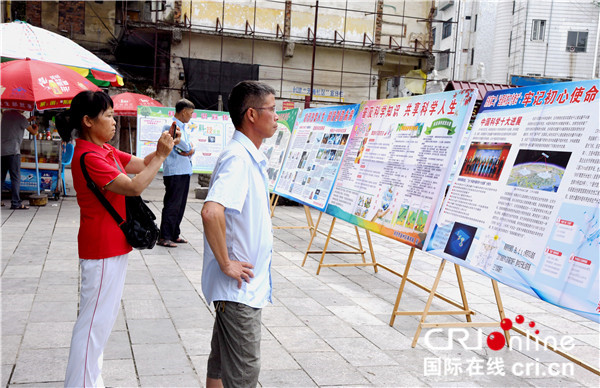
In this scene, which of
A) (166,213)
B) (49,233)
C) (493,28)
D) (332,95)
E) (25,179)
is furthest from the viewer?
(493,28)

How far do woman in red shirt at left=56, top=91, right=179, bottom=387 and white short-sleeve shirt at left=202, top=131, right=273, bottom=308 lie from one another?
44 cm

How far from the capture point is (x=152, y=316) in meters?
4.39

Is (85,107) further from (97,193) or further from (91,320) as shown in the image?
(91,320)

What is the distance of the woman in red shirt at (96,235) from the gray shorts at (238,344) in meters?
0.65

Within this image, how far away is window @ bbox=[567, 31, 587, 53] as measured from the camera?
28688 millimetres

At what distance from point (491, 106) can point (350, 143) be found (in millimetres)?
2219

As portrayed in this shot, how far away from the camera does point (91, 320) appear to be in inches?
102

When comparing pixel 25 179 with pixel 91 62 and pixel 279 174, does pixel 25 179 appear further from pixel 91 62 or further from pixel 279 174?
pixel 279 174

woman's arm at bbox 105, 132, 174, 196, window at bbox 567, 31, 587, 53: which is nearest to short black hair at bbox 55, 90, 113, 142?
woman's arm at bbox 105, 132, 174, 196

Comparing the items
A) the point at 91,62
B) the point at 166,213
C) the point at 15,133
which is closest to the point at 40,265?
the point at 166,213

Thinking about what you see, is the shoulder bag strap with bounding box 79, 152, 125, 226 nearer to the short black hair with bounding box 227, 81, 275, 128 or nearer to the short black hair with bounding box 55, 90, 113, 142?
the short black hair with bounding box 55, 90, 113, 142

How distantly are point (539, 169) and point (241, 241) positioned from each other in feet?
7.05

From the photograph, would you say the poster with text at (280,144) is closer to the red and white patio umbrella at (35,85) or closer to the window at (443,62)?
the red and white patio umbrella at (35,85)

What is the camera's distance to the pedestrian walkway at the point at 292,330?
11.3 feet
